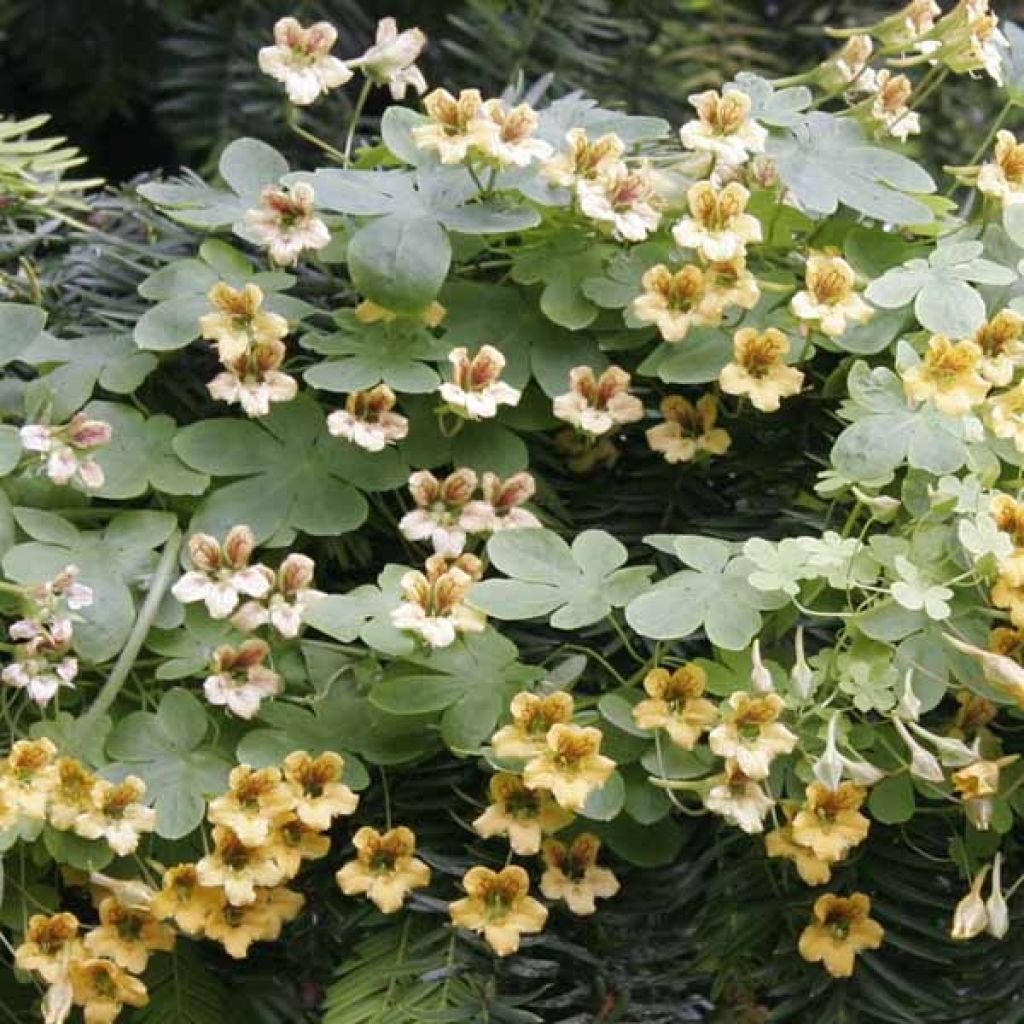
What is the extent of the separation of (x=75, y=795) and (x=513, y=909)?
223 mm

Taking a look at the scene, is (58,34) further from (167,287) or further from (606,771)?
(606,771)

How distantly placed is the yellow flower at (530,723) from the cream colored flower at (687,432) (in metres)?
0.19

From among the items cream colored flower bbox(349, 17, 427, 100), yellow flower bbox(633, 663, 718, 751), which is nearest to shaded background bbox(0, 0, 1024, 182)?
cream colored flower bbox(349, 17, 427, 100)

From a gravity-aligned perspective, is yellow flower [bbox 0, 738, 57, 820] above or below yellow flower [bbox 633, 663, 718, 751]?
below

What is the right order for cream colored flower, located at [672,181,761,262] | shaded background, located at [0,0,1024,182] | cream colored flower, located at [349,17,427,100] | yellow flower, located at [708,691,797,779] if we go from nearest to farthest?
yellow flower, located at [708,691,797,779]
cream colored flower, located at [672,181,761,262]
cream colored flower, located at [349,17,427,100]
shaded background, located at [0,0,1024,182]

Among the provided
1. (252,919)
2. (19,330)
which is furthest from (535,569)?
(19,330)

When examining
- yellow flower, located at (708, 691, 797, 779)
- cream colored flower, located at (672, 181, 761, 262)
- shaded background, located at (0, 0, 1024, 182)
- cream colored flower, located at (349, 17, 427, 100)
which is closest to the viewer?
yellow flower, located at (708, 691, 797, 779)

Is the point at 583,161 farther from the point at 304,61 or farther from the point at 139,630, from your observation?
the point at 139,630

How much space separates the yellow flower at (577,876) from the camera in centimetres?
87

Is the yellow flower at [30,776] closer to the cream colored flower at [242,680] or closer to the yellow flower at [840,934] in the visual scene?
the cream colored flower at [242,680]

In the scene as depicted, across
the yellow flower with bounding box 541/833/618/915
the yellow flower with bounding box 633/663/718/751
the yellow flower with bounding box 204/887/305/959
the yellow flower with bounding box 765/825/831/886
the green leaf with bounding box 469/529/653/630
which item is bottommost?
the yellow flower with bounding box 204/887/305/959

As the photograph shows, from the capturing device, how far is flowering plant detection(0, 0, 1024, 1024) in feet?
2.81

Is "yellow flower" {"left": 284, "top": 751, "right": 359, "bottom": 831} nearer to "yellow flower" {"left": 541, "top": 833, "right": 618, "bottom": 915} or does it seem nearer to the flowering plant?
the flowering plant

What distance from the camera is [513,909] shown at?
2.82 feet
